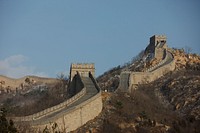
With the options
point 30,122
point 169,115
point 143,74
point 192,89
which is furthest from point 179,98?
point 30,122

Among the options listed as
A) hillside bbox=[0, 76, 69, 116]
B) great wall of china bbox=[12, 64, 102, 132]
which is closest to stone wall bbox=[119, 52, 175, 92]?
hillside bbox=[0, 76, 69, 116]

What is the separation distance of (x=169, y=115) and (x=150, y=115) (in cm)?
217

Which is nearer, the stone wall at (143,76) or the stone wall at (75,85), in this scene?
the stone wall at (75,85)

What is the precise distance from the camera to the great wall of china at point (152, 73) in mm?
58812

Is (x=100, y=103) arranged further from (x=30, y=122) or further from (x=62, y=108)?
(x=30, y=122)

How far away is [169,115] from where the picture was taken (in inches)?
1839

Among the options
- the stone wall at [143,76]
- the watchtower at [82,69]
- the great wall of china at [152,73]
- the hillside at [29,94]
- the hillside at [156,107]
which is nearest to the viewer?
the hillside at [156,107]

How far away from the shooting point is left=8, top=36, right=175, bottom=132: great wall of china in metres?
40.0

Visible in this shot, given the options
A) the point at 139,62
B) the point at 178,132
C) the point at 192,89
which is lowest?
the point at 178,132

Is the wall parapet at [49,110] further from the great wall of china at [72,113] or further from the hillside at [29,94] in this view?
the hillside at [29,94]

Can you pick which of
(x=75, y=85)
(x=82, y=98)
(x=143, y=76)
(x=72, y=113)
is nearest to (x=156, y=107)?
(x=82, y=98)

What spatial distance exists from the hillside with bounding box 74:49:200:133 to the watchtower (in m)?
4.61

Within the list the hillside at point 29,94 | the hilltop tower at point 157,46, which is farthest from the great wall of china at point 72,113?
the hilltop tower at point 157,46

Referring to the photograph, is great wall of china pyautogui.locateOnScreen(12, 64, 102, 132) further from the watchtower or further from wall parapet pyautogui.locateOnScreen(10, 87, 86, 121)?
the watchtower
